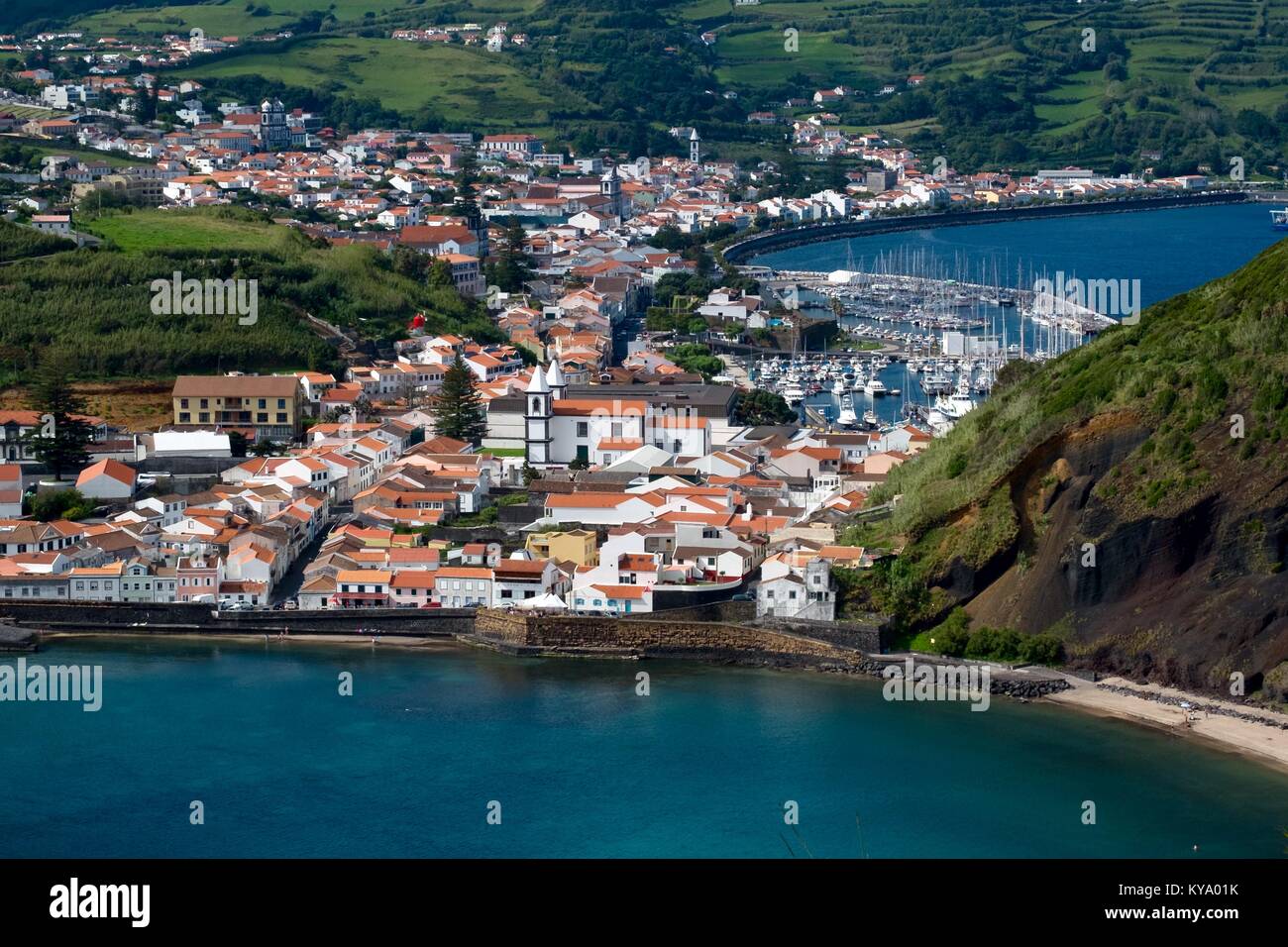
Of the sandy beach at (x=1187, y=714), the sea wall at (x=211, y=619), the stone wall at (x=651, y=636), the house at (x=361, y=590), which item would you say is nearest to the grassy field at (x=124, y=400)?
the sea wall at (x=211, y=619)

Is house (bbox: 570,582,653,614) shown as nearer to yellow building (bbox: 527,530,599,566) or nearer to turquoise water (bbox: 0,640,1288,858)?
turquoise water (bbox: 0,640,1288,858)

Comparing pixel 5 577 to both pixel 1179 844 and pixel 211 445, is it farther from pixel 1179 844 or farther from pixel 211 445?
pixel 1179 844

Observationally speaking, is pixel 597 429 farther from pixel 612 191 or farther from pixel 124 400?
pixel 612 191

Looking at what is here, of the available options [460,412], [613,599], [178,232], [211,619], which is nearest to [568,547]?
[613,599]

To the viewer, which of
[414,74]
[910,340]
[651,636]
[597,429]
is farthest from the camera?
[414,74]

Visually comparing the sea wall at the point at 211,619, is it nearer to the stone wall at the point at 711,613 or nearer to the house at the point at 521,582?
the house at the point at 521,582

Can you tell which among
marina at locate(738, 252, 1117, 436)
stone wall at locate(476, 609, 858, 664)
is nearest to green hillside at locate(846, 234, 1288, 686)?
stone wall at locate(476, 609, 858, 664)
